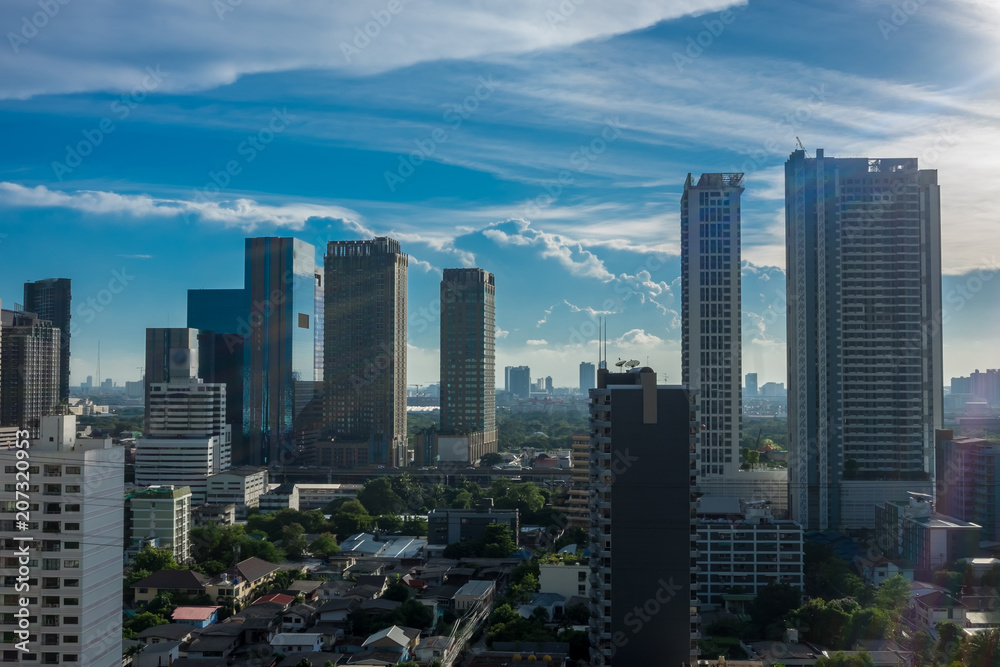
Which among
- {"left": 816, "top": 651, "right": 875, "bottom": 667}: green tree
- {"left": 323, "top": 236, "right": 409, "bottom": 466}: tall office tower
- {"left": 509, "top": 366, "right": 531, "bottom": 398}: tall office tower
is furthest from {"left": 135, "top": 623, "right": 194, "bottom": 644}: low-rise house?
{"left": 509, "top": 366, "right": 531, "bottom": 398}: tall office tower

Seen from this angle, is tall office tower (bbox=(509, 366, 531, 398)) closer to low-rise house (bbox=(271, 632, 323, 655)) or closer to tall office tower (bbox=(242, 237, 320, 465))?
tall office tower (bbox=(242, 237, 320, 465))

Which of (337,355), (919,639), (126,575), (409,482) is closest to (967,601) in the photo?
(919,639)

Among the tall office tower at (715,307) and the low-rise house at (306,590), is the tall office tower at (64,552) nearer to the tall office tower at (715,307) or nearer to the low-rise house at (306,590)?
the low-rise house at (306,590)

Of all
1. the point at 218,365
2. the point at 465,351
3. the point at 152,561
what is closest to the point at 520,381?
the point at 465,351

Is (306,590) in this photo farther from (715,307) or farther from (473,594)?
(715,307)

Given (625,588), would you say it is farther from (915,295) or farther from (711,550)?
(915,295)

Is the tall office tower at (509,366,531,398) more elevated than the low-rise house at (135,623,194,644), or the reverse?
the tall office tower at (509,366,531,398)
